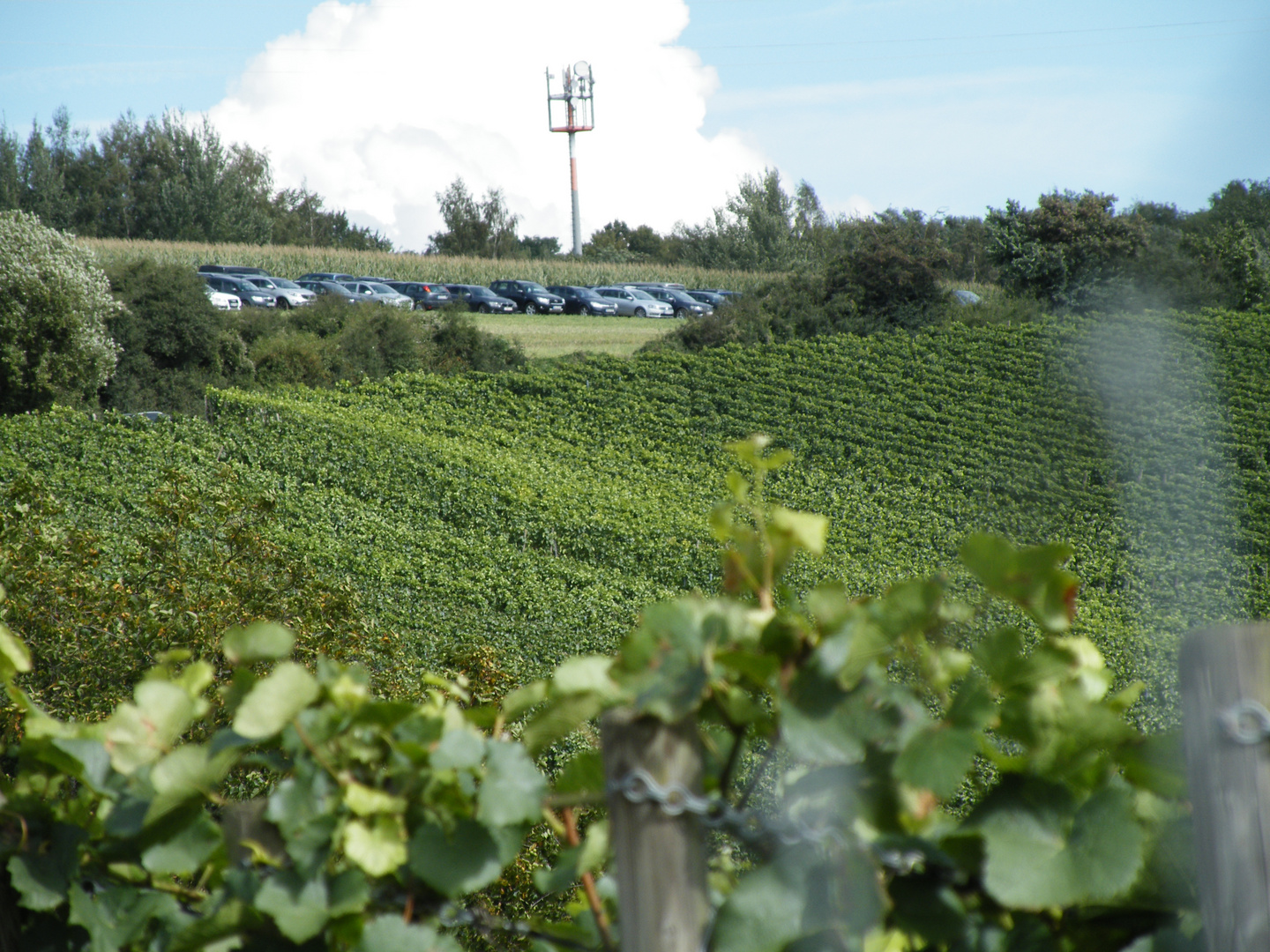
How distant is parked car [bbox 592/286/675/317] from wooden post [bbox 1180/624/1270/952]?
2741 cm

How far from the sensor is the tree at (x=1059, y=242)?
714 inches

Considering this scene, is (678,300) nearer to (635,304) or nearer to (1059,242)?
(635,304)

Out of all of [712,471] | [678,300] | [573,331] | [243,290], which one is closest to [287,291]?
[243,290]

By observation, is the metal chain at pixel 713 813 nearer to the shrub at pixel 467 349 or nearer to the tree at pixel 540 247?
the shrub at pixel 467 349

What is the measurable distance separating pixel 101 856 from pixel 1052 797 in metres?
0.96

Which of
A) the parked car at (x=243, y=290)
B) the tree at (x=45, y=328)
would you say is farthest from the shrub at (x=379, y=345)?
the parked car at (x=243, y=290)

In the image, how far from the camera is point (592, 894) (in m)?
0.93

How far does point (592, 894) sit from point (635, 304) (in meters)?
27.4

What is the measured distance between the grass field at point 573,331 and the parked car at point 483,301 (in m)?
0.35

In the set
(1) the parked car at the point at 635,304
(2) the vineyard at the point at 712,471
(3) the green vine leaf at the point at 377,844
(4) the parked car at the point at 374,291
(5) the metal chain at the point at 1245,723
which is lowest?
(2) the vineyard at the point at 712,471

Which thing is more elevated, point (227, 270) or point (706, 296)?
point (227, 270)

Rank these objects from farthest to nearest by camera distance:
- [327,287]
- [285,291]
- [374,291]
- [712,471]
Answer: [374,291] → [285,291] → [327,287] → [712,471]

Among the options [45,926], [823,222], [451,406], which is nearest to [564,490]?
[451,406]

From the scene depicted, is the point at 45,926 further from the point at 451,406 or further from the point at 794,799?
the point at 451,406
